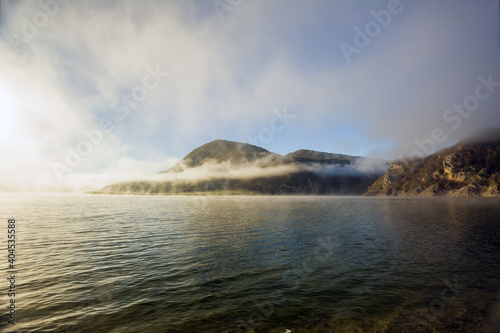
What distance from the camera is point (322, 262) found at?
27.2m

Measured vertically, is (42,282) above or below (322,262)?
above

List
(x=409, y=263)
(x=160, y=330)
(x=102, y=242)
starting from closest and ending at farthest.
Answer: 1. (x=160, y=330)
2. (x=409, y=263)
3. (x=102, y=242)

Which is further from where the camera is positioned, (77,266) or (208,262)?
(208,262)

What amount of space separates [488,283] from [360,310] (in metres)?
14.8

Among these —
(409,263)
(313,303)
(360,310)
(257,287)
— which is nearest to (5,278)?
(257,287)

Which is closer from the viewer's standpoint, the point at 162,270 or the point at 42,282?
the point at 42,282

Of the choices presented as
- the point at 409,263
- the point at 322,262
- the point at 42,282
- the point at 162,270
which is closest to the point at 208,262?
the point at 162,270

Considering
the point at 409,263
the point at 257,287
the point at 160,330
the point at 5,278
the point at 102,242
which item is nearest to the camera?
the point at 160,330

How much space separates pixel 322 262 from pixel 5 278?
107 ft

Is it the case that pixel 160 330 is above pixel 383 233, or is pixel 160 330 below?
above

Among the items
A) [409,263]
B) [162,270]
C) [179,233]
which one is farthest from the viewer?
[179,233]

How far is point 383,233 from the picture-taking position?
150ft

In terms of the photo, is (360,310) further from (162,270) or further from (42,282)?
(42,282)

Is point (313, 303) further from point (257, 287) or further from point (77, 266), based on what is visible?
point (77, 266)
